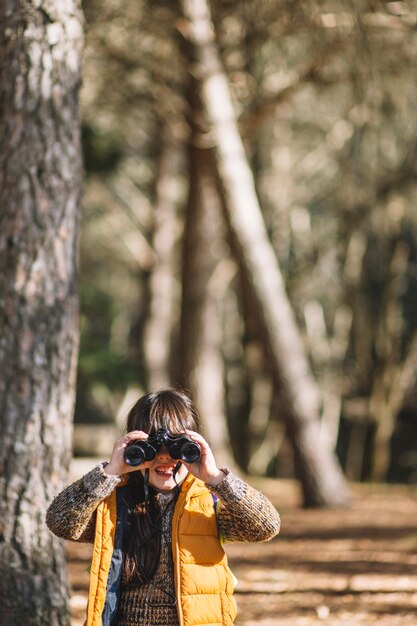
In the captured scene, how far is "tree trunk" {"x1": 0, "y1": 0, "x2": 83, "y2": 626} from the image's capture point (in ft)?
14.5

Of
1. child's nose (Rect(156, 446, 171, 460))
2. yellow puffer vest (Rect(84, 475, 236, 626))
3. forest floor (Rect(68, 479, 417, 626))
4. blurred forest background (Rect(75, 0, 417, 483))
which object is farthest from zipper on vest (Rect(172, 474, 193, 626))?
blurred forest background (Rect(75, 0, 417, 483))

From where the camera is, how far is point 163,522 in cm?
327

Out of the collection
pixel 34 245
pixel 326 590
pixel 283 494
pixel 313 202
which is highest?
pixel 313 202

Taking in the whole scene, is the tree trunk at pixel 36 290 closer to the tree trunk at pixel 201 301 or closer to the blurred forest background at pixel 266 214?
the blurred forest background at pixel 266 214

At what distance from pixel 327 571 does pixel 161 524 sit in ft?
16.2

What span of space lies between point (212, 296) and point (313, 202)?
700 cm

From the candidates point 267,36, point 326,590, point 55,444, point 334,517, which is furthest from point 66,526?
point 267,36

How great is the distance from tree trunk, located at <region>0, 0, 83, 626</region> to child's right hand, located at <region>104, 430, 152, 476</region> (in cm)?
132

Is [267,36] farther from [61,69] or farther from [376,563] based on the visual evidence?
[61,69]

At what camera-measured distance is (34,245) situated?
15.2ft

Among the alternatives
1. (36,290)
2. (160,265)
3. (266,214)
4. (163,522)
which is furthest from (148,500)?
(266,214)

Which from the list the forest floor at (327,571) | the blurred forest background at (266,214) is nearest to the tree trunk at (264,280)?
the blurred forest background at (266,214)

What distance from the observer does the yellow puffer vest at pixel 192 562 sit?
3098 millimetres

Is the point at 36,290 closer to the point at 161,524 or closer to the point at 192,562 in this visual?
the point at 161,524
